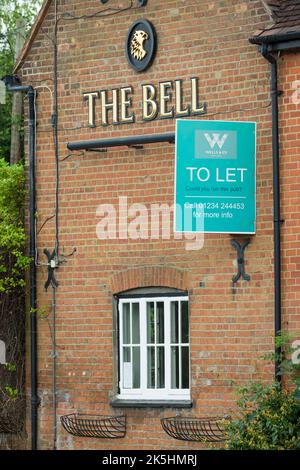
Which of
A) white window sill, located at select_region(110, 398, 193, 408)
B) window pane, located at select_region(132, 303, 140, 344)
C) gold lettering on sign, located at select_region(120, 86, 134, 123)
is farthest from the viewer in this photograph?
gold lettering on sign, located at select_region(120, 86, 134, 123)

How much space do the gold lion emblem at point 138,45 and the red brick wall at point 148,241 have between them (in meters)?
0.21

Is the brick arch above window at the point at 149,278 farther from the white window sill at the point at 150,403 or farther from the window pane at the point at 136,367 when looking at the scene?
the white window sill at the point at 150,403

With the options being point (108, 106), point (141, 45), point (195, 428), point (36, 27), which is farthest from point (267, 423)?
point (36, 27)

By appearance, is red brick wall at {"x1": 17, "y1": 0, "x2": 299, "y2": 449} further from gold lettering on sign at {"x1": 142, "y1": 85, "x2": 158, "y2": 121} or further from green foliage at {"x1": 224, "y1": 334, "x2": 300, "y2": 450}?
green foliage at {"x1": 224, "y1": 334, "x2": 300, "y2": 450}

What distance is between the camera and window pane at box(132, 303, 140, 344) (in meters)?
17.8

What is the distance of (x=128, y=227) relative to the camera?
17797 mm

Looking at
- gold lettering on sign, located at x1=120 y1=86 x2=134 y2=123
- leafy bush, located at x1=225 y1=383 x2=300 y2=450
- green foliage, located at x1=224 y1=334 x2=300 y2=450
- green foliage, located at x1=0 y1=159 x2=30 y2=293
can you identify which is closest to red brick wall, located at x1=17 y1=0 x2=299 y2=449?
gold lettering on sign, located at x1=120 y1=86 x2=134 y2=123

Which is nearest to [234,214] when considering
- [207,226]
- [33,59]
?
[207,226]

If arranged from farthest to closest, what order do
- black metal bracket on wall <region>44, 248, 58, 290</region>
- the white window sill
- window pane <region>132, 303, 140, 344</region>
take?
black metal bracket on wall <region>44, 248, 58, 290</region>
window pane <region>132, 303, 140, 344</region>
the white window sill

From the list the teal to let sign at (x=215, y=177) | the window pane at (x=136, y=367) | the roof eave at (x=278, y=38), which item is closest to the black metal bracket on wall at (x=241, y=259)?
the teal to let sign at (x=215, y=177)

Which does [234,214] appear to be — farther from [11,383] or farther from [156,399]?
[11,383]

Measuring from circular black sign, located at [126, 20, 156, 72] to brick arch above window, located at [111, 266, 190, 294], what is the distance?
9.03 ft
